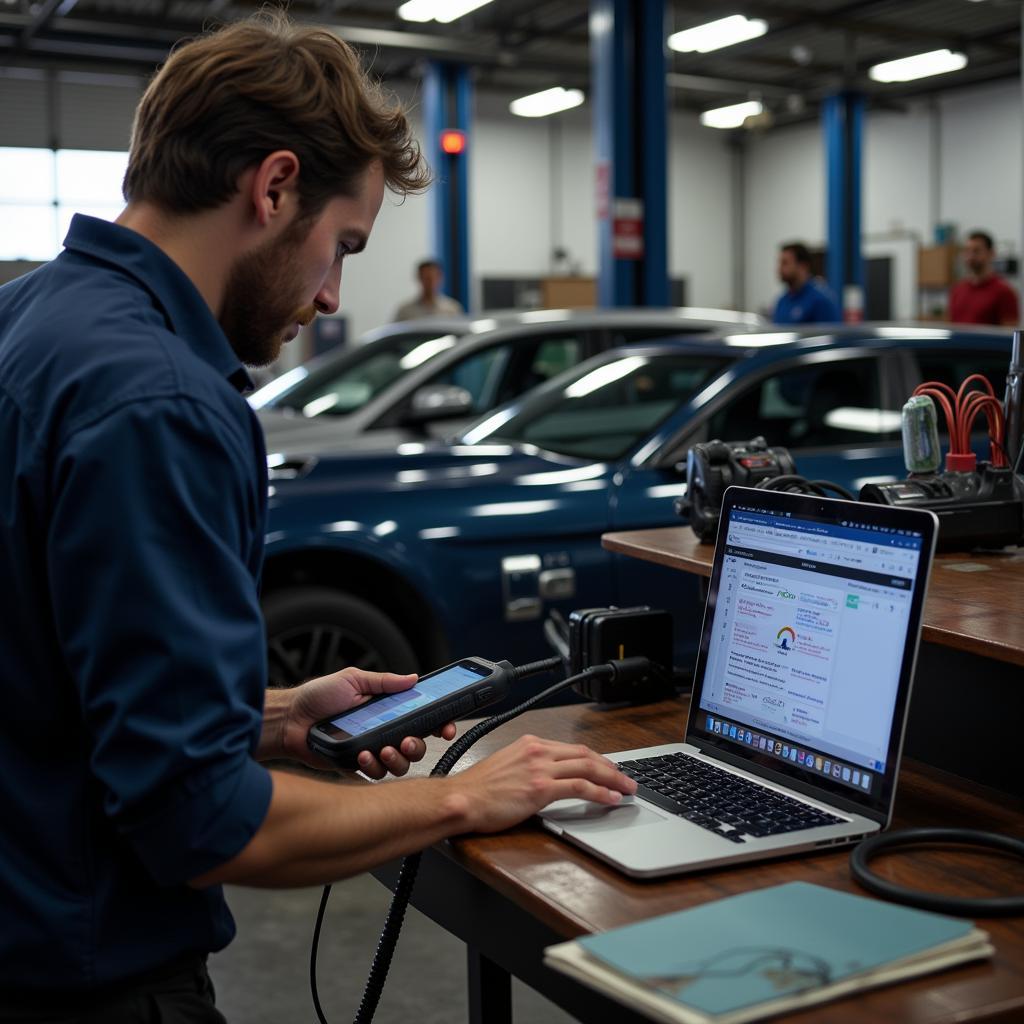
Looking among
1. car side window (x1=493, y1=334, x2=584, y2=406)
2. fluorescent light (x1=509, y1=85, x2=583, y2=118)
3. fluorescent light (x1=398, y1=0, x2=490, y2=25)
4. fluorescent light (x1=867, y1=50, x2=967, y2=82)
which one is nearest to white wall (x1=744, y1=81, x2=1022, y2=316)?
fluorescent light (x1=867, y1=50, x2=967, y2=82)

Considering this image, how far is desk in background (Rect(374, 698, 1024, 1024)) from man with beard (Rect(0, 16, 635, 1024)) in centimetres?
9

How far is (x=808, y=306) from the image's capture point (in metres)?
8.73

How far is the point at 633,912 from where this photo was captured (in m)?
1.41

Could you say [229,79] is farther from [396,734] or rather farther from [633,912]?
[633,912]

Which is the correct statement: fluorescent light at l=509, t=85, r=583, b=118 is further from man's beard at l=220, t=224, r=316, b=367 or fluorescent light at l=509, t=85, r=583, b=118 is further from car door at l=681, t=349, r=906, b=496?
man's beard at l=220, t=224, r=316, b=367

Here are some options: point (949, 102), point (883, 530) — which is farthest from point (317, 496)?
point (949, 102)

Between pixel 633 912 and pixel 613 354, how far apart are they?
3.79 m

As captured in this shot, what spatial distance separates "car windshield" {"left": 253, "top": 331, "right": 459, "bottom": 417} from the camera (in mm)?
6340

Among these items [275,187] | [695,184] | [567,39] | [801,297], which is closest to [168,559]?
[275,187]

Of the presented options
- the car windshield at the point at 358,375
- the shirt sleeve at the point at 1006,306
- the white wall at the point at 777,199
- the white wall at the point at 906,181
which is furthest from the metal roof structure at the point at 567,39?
the car windshield at the point at 358,375

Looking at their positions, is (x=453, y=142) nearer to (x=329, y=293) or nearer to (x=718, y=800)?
(x=329, y=293)

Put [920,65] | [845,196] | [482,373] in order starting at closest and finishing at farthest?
1. [482,373]
2. [920,65]
3. [845,196]

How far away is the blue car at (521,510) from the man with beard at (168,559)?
254 centimetres

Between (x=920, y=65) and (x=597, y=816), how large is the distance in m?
15.0
